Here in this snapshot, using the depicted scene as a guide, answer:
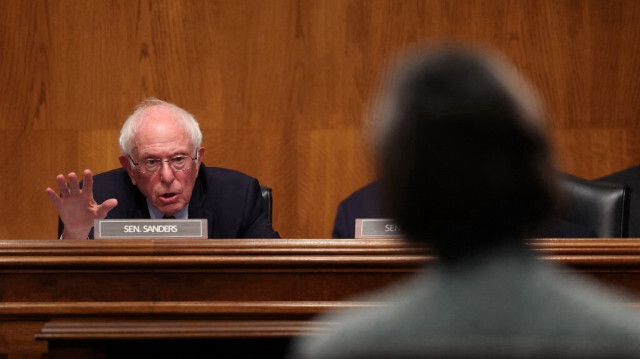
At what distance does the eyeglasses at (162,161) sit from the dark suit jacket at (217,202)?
0.30 feet

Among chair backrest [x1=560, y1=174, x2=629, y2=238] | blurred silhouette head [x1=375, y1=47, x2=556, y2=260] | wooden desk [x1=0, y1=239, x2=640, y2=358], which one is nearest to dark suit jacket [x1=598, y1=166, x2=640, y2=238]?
chair backrest [x1=560, y1=174, x2=629, y2=238]

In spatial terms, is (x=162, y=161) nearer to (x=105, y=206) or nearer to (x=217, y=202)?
(x=217, y=202)

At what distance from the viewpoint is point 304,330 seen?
5.56ft

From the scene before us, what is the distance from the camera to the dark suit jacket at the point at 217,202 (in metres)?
2.70

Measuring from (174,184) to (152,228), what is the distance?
70 centimetres

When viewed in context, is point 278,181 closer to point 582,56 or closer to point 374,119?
point 582,56

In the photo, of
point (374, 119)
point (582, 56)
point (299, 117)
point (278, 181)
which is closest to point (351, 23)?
point (299, 117)

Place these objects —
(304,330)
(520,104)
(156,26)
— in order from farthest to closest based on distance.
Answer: (156,26)
(304,330)
(520,104)

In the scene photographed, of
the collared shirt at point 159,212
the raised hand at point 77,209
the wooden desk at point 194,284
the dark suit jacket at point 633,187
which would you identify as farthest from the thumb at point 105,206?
the dark suit jacket at point 633,187

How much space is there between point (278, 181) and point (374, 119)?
3.05m

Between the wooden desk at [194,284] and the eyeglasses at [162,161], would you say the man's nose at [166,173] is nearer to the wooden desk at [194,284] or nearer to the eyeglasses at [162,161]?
the eyeglasses at [162,161]

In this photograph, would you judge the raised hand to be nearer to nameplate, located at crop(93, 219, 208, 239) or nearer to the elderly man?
the elderly man

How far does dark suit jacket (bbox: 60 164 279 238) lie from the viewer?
8.86 feet

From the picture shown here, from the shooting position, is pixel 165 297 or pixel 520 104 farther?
pixel 165 297
